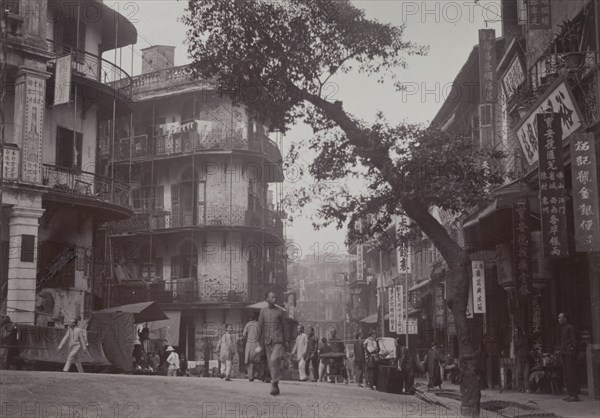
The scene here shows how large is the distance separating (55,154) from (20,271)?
5495 millimetres

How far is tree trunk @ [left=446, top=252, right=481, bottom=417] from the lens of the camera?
14758 mm

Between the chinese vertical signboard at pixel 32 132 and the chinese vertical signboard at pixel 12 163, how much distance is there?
184 millimetres

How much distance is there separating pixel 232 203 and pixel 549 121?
92.0ft

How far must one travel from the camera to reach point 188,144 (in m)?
43.2

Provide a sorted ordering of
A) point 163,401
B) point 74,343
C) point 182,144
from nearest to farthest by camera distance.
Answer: point 163,401
point 74,343
point 182,144

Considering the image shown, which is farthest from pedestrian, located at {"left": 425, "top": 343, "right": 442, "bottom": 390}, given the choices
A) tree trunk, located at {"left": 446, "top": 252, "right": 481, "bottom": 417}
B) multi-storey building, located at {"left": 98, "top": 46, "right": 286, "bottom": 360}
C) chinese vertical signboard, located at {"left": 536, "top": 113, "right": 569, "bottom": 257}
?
multi-storey building, located at {"left": 98, "top": 46, "right": 286, "bottom": 360}

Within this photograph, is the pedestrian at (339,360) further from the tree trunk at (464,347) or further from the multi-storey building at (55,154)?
the tree trunk at (464,347)

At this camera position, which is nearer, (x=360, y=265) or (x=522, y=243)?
(x=522, y=243)

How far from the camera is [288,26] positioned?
56.5 ft

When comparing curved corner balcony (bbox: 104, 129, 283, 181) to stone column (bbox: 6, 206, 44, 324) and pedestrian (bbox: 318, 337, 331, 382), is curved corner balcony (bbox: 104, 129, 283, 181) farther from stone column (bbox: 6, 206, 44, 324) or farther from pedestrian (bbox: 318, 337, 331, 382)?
stone column (bbox: 6, 206, 44, 324)

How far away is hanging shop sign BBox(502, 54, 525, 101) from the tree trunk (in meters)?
8.87

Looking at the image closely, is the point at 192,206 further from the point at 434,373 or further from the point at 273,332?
the point at 273,332

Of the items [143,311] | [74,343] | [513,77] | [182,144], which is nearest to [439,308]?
[513,77]

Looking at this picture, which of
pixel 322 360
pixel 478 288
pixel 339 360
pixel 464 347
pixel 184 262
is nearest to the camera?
pixel 464 347
